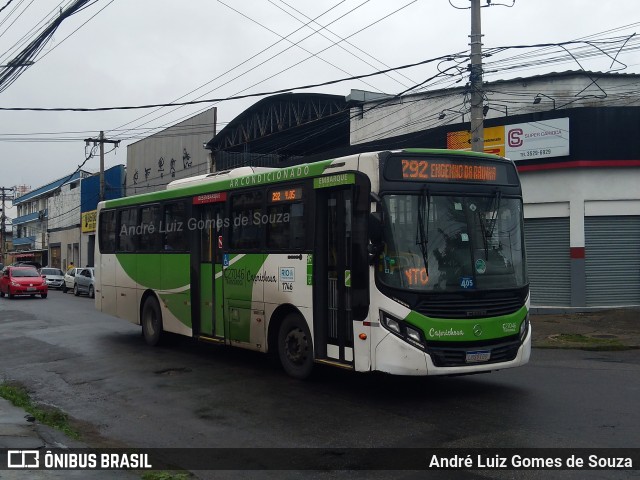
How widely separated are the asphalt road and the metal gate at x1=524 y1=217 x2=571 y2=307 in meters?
7.30

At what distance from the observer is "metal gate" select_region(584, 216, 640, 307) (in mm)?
20875

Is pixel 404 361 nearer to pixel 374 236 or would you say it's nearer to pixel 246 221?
pixel 374 236

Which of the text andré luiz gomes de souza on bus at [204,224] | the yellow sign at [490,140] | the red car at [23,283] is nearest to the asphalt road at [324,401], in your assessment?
the text andré luiz gomes de souza on bus at [204,224]

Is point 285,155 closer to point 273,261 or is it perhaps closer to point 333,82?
point 333,82

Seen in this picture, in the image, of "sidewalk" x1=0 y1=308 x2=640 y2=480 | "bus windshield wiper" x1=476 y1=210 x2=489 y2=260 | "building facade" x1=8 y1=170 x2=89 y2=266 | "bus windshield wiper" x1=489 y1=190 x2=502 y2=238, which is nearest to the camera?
"sidewalk" x1=0 y1=308 x2=640 y2=480

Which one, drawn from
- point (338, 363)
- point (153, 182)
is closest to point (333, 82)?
point (338, 363)

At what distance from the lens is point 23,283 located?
3275cm

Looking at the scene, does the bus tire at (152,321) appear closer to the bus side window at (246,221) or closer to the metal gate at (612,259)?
the bus side window at (246,221)

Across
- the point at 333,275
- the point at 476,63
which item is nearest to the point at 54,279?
the point at 476,63

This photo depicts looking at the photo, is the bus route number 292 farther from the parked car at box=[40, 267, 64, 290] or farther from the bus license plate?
the parked car at box=[40, 267, 64, 290]

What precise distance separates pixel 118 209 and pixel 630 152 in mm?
14842

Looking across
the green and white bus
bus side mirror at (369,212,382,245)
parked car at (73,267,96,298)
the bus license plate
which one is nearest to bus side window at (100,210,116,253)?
the green and white bus

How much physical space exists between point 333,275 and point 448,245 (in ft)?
5.65

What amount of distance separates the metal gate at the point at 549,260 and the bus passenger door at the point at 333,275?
44.1 ft
